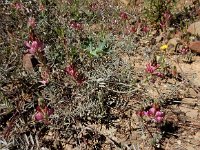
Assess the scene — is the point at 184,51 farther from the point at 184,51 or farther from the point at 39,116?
the point at 39,116

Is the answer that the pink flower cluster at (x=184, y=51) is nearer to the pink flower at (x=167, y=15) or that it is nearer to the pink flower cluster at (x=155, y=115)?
the pink flower at (x=167, y=15)

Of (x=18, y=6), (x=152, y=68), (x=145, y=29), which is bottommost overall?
(x=152, y=68)

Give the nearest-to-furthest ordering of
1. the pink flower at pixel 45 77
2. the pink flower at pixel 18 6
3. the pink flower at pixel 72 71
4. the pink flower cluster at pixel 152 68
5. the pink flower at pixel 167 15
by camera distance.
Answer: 1. the pink flower at pixel 72 71
2. the pink flower at pixel 45 77
3. the pink flower cluster at pixel 152 68
4. the pink flower at pixel 167 15
5. the pink flower at pixel 18 6

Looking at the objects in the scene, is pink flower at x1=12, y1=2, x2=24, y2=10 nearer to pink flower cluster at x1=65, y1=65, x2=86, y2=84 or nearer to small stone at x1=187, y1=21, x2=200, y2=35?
pink flower cluster at x1=65, y1=65, x2=86, y2=84

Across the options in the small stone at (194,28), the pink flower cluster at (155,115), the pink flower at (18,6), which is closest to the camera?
the pink flower cluster at (155,115)

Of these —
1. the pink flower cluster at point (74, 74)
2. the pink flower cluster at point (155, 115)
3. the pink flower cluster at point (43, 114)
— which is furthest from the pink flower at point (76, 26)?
the pink flower cluster at point (155, 115)

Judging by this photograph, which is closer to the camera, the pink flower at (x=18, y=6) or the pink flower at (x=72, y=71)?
the pink flower at (x=72, y=71)

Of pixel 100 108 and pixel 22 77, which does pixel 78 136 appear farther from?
pixel 22 77

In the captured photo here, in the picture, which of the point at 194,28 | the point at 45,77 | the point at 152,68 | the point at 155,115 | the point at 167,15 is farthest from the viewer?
the point at 167,15

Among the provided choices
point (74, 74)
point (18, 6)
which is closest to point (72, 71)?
point (74, 74)

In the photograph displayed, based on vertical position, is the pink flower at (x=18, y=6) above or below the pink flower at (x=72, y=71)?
above

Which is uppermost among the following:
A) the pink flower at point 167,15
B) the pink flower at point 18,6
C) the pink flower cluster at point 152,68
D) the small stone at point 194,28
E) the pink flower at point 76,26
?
the pink flower at point 18,6

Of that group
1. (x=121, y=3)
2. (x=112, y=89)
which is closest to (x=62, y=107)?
(x=112, y=89)

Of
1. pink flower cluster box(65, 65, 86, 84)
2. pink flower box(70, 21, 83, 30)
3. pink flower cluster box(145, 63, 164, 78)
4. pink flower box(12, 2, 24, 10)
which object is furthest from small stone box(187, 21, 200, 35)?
pink flower box(12, 2, 24, 10)
